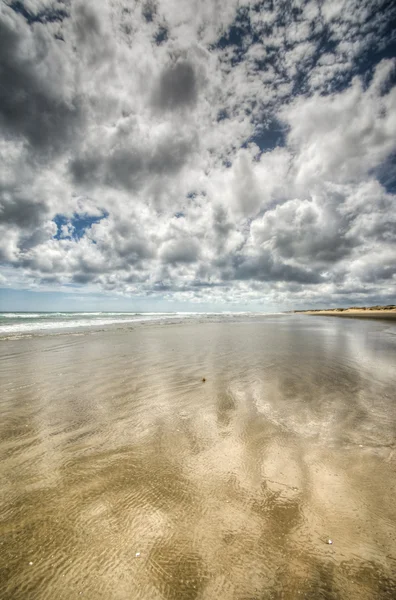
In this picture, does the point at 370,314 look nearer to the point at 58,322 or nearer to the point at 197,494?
the point at 58,322

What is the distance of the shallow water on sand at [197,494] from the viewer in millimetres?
2098

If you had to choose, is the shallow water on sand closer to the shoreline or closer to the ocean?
the ocean

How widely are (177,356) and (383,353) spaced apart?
9.22 metres

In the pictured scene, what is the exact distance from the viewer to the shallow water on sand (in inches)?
82.6

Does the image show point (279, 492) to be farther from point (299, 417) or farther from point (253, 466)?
point (299, 417)

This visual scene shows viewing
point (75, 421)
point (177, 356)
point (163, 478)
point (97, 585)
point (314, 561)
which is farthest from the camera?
point (177, 356)

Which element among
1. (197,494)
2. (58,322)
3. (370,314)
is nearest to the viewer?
(197,494)

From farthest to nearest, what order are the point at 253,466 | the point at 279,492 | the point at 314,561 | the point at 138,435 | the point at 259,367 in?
the point at 259,367
the point at 138,435
the point at 253,466
the point at 279,492
the point at 314,561

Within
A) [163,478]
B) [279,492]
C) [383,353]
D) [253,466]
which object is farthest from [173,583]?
[383,353]

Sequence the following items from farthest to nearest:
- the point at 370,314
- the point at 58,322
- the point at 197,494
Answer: the point at 370,314 → the point at 58,322 → the point at 197,494

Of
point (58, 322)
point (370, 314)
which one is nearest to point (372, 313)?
point (370, 314)

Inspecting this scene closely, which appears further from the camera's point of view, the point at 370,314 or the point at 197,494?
the point at 370,314

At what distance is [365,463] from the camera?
3.54m

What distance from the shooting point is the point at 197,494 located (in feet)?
9.70
